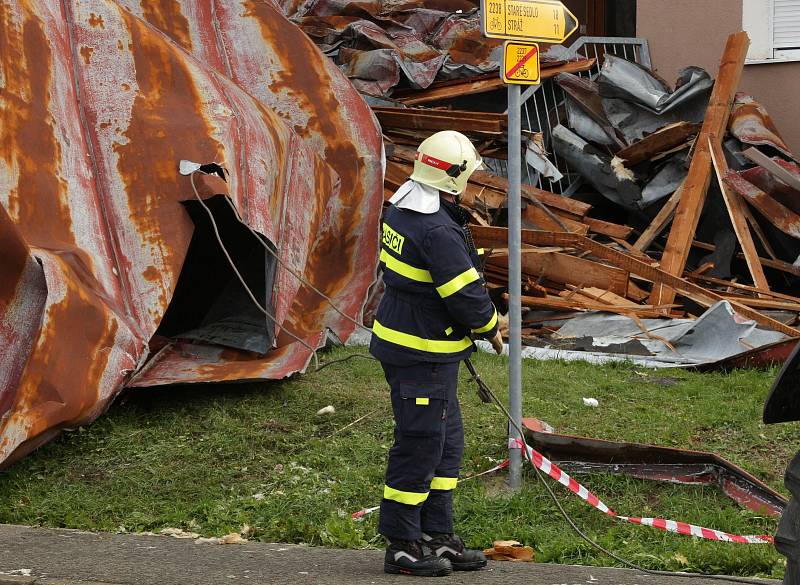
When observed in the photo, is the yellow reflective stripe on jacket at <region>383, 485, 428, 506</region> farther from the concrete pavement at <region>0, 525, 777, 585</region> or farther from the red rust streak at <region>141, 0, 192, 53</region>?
the red rust streak at <region>141, 0, 192, 53</region>

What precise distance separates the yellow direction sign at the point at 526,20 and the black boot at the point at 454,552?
7.46 ft

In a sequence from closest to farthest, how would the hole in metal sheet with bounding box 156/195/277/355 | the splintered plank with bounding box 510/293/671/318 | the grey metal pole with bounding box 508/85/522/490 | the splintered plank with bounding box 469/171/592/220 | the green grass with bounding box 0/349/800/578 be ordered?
the green grass with bounding box 0/349/800/578, the grey metal pole with bounding box 508/85/522/490, the hole in metal sheet with bounding box 156/195/277/355, the splintered plank with bounding box 510/293/671/318, the splintered plank with bounding box 469/171/592/220

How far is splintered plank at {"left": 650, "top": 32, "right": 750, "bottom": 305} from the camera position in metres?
9.88

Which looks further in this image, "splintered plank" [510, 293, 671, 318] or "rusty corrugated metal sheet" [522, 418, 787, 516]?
"splintered plank" [510, 293, 671, 318]

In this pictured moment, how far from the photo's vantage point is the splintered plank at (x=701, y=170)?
32.4 feet

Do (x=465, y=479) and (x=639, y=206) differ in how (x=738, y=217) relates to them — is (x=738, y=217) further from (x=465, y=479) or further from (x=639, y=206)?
(x=465, y=479)

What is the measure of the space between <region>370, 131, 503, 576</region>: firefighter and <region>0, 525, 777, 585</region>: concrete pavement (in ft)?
0.54

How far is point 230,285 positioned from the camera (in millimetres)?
8172

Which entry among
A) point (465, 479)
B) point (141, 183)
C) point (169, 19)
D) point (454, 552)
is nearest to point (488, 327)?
point (454, 552)

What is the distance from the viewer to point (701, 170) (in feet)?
33.7

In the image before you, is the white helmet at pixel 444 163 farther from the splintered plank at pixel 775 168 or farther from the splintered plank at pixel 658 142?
the splintered plank at pixel 658 142

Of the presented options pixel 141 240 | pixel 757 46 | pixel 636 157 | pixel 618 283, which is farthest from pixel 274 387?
pixel 757 46

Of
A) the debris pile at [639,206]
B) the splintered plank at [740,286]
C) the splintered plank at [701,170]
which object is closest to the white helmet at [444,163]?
the debris pile at [639,206]

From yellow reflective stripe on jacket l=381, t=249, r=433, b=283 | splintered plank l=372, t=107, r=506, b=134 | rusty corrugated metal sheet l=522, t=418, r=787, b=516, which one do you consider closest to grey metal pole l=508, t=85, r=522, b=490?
rusty corrugated metal sheet l=522, t=418, r=787, b=516
